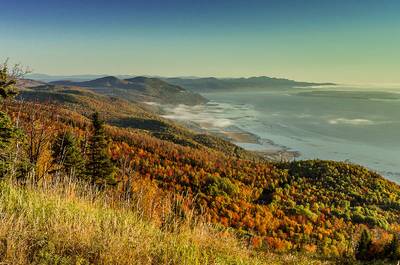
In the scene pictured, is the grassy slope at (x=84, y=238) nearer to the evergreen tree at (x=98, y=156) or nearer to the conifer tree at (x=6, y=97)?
the conifer tree at (x=6, y=97)

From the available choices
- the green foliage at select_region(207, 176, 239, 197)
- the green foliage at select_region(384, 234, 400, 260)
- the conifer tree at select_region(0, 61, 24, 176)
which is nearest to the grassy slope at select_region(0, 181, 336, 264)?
the conifer tree at select_region(0, 61, 24, 176)

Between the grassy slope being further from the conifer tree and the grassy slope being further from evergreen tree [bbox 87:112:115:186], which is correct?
evergreen tree [bbox 87:112:115:186]

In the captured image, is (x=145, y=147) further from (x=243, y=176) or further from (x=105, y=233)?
(x=105, y=233)

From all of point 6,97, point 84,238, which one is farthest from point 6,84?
point 84,238

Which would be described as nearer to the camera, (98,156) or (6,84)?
(6,84)

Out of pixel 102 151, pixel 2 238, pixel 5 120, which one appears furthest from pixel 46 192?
pixel 102 151

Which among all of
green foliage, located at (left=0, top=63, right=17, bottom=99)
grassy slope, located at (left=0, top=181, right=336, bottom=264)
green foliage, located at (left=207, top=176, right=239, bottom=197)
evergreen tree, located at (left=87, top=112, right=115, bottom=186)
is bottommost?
green foliage, located at (left=207, top=176, right=239, bottom=197)

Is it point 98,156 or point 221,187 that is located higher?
point 98,156

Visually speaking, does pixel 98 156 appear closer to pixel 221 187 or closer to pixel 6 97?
pixel 6 97
